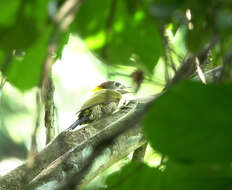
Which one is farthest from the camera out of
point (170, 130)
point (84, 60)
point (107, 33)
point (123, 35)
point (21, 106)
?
point (84, 60)

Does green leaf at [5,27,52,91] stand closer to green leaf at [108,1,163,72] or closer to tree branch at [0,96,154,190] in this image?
green leaf at [108,1,163,72]

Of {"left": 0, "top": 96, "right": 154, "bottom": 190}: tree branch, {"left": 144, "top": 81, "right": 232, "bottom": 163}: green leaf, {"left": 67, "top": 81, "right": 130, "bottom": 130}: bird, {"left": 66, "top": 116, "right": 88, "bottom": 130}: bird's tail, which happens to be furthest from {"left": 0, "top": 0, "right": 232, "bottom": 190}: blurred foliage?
{"left": 66, "top": 116, "right": 88, "bottom": 130}: bird's tail

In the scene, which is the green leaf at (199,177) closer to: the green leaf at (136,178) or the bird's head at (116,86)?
the green leaf at (136,178)

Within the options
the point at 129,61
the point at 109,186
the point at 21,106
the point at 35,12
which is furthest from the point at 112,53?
the point at 21,106

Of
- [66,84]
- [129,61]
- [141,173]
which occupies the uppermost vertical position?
[66,84]

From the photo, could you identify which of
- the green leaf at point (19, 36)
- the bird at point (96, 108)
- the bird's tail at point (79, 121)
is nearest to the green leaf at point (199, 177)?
the green leaf at point (19, 36)

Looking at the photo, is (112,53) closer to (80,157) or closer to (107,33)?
(107,33)

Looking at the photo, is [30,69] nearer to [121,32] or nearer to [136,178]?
[121,32]
